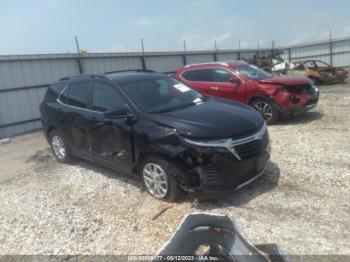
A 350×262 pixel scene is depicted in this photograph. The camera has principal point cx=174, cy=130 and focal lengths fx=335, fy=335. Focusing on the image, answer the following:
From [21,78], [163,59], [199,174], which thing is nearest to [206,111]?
[199,174]

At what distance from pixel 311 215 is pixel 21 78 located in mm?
10044

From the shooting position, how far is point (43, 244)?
3.88 meters

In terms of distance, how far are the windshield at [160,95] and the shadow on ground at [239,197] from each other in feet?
4.45

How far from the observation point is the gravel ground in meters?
3.61

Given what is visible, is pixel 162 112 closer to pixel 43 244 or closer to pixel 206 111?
pixel 206 111

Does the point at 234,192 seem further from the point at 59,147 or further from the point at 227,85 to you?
the point at 227,85

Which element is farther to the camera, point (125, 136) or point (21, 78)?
point (21, 78)

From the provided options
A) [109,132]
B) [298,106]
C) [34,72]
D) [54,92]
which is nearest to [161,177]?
[109,132]

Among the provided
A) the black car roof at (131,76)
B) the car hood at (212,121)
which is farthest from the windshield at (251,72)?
the car hood at (212,121)

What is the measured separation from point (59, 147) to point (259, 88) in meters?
5.03

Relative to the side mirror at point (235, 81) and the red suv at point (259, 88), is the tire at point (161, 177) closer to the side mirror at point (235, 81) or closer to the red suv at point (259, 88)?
the red suv at point (259, 88)

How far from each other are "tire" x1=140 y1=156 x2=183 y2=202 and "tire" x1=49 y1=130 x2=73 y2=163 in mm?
2290

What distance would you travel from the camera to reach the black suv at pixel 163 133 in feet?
13.3

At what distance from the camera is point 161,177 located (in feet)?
14.4
